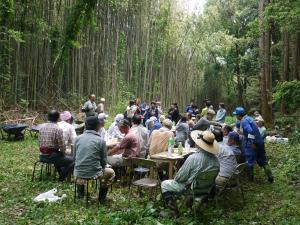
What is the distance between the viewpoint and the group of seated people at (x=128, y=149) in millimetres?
5137

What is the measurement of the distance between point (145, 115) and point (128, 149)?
8.07 m

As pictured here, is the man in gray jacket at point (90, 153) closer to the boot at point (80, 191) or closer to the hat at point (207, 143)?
the boot at point (80, 191)

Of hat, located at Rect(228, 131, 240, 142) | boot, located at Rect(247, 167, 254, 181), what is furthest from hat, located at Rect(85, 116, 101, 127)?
boot, located at Rect(247, 167, 254, 181)

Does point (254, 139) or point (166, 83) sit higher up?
point (166, 83)

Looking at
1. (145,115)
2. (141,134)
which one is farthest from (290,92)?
(145,115)

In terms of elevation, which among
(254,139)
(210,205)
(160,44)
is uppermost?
(160,44)

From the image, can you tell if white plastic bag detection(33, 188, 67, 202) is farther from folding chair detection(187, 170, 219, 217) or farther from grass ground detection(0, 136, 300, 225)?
folding chair detection(187, 170, 219, 217)

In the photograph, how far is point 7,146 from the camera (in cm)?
1064

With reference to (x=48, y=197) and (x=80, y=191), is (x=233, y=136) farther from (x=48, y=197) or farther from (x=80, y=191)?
(x=48, y=197)

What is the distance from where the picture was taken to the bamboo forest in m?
5.45

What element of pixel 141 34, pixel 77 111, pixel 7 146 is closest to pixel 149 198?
pixel 7 146

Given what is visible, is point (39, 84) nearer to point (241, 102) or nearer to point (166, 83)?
point (166, 83)

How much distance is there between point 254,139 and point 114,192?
9.44 ft

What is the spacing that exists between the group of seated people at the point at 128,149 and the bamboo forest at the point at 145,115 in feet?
0.06
